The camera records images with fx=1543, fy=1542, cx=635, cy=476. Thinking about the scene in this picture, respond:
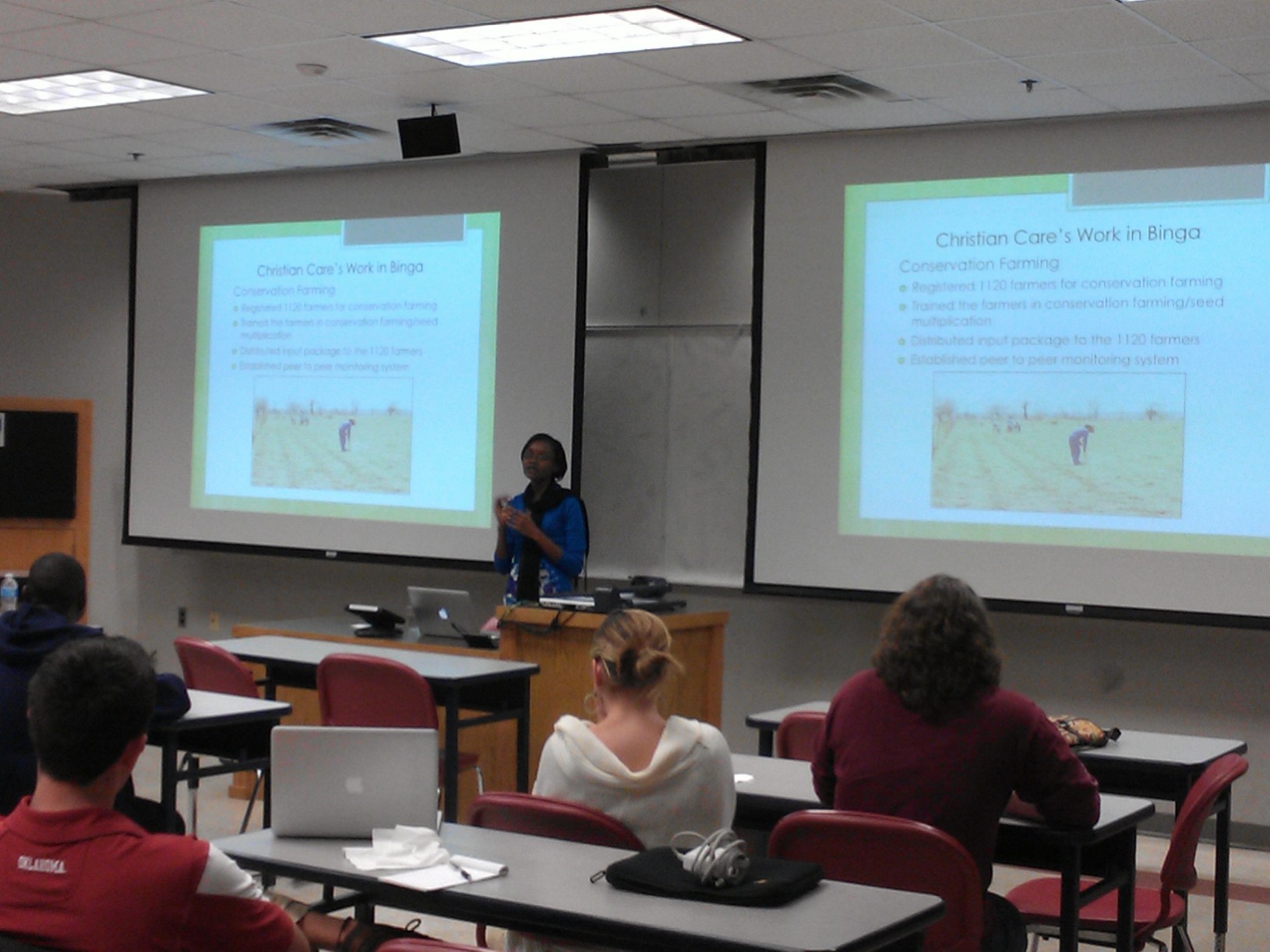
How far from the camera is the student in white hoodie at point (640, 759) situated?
2961mm

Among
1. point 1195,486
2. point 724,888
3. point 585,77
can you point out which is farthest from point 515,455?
point 724,888

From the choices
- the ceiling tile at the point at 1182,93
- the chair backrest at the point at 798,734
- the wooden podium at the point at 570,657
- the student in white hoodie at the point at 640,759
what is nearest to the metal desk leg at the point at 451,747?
the wooden podium at the point at 570,657

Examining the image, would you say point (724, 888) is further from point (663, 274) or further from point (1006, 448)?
point (663, 274)

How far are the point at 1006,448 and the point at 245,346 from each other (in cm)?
427

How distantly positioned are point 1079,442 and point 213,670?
3.47m

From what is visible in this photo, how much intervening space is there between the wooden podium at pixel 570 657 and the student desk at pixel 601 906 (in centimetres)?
306

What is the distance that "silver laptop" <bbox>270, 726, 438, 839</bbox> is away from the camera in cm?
276

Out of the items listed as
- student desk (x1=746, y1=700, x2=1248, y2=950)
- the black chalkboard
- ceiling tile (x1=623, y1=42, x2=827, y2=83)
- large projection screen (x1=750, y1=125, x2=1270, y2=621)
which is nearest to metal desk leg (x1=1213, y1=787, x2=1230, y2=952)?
student desk (x1=746, y1=700, x2=1248, y2=950)

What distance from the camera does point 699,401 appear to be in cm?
748

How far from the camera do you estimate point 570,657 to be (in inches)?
236

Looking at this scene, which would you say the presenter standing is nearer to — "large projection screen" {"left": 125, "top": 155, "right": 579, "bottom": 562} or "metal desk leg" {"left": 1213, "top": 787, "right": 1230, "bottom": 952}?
"large projection screen" {"left": 125, "top": 155, "right": 579, "bottom": 562}

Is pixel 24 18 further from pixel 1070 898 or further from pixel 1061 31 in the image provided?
pixel 1070 898

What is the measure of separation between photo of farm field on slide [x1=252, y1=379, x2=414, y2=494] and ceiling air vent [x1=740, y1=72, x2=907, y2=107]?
2754 mm

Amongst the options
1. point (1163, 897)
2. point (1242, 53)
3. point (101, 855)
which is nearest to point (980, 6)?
point (1242, 53)
